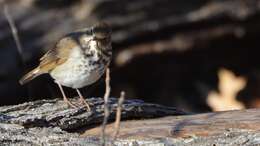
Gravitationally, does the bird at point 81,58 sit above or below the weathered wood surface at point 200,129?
above

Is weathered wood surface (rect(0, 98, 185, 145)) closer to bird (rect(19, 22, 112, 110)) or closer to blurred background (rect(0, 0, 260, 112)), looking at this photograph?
bird (rect(19, 22, 112, 110))

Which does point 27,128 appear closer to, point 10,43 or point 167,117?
point 167,117

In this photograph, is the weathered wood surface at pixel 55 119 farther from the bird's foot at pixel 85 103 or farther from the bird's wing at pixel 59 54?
the bird's wing at pixel 59 54

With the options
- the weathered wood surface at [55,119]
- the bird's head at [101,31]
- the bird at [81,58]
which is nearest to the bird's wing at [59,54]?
the bird at [81,58]

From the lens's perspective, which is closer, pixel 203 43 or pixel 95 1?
pixel 95 1

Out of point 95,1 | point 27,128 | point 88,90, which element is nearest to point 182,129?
point 27,128

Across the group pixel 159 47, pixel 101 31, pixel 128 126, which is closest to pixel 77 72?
pixel 101 31
